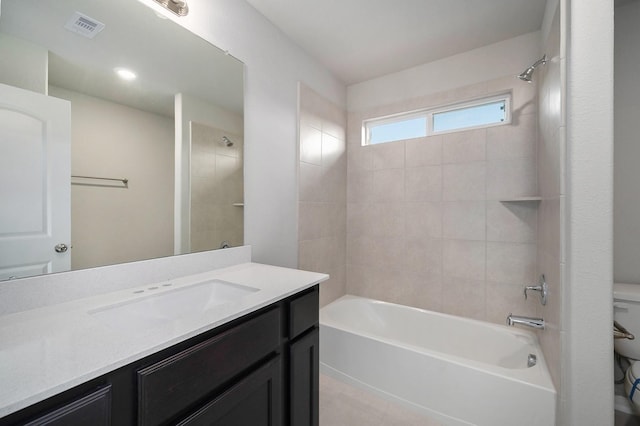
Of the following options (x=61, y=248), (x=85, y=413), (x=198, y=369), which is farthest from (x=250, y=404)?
(x=61, y=248)

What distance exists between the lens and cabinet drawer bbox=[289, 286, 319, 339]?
1.10 metres

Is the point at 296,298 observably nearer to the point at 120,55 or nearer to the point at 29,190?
the point at 29,190

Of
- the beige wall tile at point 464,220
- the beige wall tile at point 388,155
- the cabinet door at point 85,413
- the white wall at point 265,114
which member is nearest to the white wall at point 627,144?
the beige wall tile at point 464,220

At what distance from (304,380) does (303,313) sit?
291 mm

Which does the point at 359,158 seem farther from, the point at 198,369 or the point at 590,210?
the point at 198,369

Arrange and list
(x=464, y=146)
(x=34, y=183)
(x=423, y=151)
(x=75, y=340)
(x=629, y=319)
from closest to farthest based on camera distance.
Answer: (x=75, y=340), (x=34, y=183), (x=629, y=319), (x=464, y=146), (x=423, y=151)

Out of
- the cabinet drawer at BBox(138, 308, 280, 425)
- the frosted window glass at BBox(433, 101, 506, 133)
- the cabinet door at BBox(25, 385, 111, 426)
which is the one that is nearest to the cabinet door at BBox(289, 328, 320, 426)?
the cabinet drawer at BBox(138, 308, 280, 425)

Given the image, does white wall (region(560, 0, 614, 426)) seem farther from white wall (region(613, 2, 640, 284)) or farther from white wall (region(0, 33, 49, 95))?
white wall (region(0, 33, 49, 95))

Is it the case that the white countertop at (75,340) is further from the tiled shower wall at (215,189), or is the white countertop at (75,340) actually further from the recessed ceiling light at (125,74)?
the recessed ceiling light at (125,74)

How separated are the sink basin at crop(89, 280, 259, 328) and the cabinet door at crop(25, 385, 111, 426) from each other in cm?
22

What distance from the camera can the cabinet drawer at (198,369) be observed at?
65cm

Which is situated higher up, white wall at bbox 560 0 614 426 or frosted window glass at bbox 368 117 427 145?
frosted window glass at bbox 368 117 427 145

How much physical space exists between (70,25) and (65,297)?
40.2 inches

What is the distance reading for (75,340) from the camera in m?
0.67
